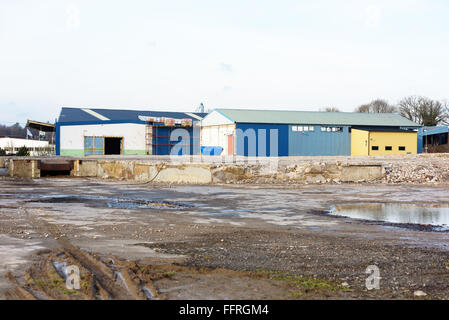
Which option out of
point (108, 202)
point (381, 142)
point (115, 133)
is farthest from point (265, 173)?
point (115, 133)

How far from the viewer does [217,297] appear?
4785 millimetres

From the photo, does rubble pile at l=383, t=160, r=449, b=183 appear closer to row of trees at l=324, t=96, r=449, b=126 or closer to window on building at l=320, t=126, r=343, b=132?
window on building at l=320, t=126, r=343, b=132

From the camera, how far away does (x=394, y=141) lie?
45156mm

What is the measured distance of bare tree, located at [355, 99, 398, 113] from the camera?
3370 inches

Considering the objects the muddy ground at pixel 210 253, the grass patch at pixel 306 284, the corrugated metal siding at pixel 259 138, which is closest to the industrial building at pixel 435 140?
the corrugated metal siding at pixel 259 138

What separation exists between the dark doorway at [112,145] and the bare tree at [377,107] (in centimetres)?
5326

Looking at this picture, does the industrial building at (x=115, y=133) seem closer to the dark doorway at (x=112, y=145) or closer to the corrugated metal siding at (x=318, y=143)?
the dark doorway at (x=112, y=145)

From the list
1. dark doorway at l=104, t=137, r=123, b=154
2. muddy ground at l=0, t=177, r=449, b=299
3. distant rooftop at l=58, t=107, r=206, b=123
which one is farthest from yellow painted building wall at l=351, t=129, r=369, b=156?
muddy ground at l=0, t=177, r=449, b=299

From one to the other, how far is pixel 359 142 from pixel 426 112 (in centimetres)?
2850

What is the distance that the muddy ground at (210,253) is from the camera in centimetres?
505

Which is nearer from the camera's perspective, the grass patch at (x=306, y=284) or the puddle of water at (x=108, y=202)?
the grass patch at (x=306, y=284)

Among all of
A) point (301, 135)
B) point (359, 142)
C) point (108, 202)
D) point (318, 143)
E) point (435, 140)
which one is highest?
point (301, 135)

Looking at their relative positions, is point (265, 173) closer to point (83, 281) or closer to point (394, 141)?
point (83, 281)
